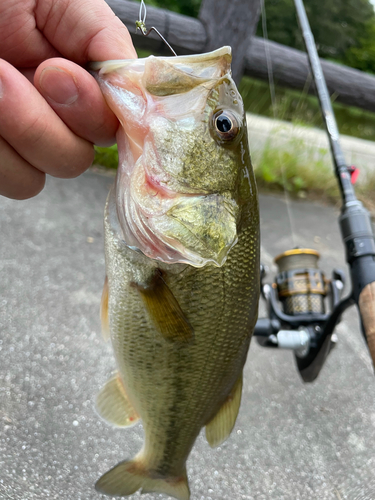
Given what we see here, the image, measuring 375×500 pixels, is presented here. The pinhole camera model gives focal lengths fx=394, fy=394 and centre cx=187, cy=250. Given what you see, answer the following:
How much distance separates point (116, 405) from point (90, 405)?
0.77 meters

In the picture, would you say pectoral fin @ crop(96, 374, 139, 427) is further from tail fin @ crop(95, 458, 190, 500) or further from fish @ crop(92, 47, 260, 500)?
tail fin @ crop(95, 458, 190, 500)

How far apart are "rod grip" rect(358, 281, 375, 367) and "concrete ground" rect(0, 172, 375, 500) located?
1.04 meters

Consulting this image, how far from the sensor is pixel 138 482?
1.19 m

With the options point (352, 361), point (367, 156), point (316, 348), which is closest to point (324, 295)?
point (316, 348)

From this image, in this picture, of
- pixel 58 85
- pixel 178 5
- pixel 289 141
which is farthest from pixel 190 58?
pixel 178 5

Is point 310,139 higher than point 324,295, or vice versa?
point 324,295

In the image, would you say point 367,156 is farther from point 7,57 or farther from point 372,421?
point 7,57

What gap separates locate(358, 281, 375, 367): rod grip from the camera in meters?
1.21

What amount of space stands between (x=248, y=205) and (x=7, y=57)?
2.29 ft

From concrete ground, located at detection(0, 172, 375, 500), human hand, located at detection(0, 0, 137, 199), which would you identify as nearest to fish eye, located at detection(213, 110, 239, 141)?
human hand, located at detection(0, 0, 137, 199)

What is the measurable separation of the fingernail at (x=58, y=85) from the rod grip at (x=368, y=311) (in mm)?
1054

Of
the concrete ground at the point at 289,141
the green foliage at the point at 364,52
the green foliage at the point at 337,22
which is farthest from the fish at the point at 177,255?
the green foliage at the point at 364,52

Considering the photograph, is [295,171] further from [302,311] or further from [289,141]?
[302,311]

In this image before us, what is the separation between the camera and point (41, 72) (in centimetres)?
79
